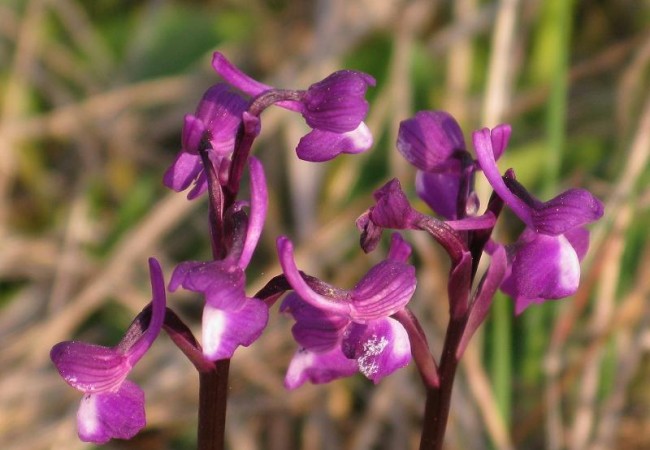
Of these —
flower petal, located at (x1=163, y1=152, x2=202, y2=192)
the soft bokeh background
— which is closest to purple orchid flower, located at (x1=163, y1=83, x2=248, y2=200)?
flower petal, located at (x1=163, y1=152, x2=202, y2=192)

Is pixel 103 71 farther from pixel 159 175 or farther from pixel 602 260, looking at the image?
pixel 602 260

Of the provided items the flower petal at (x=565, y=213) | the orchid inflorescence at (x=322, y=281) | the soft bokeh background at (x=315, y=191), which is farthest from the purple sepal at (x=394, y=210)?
the soft bokeh background at (x=315, y=191)

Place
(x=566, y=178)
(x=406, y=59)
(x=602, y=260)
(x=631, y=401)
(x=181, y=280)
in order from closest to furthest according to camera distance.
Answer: (x=181, y=280), (x=602, y=260), (x=631, y=401), (x=566, y=178), (x=406, y=59)

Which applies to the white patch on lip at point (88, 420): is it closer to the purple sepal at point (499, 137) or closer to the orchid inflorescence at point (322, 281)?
the orchid inflorescence at point (322, 281)

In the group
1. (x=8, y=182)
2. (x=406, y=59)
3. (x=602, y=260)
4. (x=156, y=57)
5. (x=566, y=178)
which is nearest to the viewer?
(x=602, y=260)

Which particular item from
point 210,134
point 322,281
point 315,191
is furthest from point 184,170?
point 315,191

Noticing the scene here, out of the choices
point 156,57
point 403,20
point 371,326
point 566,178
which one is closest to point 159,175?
point 156,57

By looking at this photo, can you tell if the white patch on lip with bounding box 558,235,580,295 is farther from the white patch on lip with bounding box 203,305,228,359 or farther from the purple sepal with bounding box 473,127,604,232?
the white patch on lip with bounding box 203,305,228,359

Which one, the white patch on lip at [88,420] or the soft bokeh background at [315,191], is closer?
the white patch on lip at [88,420]
